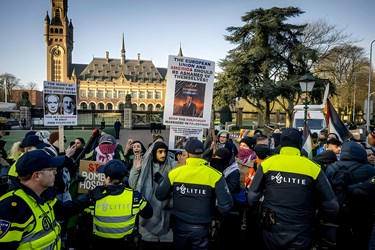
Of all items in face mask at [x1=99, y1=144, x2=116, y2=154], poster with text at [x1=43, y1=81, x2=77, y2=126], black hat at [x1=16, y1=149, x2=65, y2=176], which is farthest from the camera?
poster with text at [x1=43, y1=81, x2=77, y2=126]

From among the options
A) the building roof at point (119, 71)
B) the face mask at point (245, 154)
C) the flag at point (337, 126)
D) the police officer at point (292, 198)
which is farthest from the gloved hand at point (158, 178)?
the building roof at point (119, 71)

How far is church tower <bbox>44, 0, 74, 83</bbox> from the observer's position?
7769cm

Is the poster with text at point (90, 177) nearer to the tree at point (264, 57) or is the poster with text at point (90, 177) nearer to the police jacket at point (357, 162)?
the police jacket at point (357, 162)

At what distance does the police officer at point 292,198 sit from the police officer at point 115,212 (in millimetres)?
1364

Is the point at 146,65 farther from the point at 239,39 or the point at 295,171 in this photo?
the point at 295,171

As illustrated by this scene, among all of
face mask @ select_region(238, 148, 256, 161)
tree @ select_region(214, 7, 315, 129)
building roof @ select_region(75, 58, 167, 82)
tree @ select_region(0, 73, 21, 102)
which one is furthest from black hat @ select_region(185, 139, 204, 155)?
building roof @ select_region(75, 58, 167, 82)

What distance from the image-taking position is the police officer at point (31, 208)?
179cm

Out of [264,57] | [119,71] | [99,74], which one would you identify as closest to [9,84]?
[99,74]

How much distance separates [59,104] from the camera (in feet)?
18.9

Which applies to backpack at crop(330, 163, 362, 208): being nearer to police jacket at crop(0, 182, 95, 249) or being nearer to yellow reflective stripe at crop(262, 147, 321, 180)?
yellow reflective stripe at crop(262, 147, 321, 180)

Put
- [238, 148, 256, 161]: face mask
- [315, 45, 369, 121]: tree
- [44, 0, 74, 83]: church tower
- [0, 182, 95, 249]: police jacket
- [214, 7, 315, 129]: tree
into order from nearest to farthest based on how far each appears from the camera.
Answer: [0, 182, 95, 249]: police jacket < [238, 148, 256, 161]: face mask < [214, 7, 315, 129]: tree < [315, 45, 369, 121]: tree < [44, 0, 74, 83]: church tower

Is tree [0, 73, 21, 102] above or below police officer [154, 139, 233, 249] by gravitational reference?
above

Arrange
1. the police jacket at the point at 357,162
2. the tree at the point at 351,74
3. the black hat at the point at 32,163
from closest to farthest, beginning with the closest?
the black hat at the point at 32,163
the police jacket at the point at 357,162
the tree at the point at 351,74

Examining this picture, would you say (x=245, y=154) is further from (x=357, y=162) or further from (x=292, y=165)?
(x=292, y=165)
